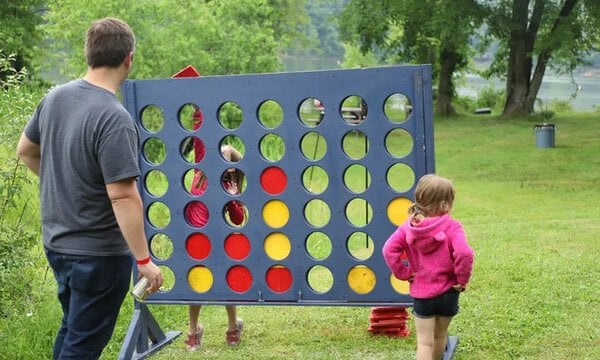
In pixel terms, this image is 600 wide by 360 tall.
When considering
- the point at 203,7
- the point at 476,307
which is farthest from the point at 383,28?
the point at 476,307

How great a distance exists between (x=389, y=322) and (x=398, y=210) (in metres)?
1.03

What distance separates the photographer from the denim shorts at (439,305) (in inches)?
176

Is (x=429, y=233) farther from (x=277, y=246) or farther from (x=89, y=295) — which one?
(x=89, y=295)

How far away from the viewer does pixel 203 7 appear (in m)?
21.7

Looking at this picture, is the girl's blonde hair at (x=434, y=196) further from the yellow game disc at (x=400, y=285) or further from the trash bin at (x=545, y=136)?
the trash bin at (x=545, y=136)

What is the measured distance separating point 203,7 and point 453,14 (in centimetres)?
641

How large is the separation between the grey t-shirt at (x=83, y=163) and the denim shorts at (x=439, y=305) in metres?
1.49

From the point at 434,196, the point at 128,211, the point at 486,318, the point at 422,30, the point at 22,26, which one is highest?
the point at 128,211

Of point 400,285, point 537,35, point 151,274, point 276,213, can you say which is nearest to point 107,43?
point 151,274

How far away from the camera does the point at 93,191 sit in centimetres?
374

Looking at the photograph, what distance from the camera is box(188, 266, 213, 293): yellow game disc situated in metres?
5.58

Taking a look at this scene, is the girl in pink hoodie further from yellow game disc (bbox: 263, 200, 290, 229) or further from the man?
the man

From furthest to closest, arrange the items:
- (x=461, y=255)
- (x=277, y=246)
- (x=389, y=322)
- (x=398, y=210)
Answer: (x=389, y=322), (x=277, y=246), (x=398, y=210), (x=461, y=255)

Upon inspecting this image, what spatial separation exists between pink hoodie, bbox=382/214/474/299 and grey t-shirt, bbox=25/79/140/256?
4.36 feet
